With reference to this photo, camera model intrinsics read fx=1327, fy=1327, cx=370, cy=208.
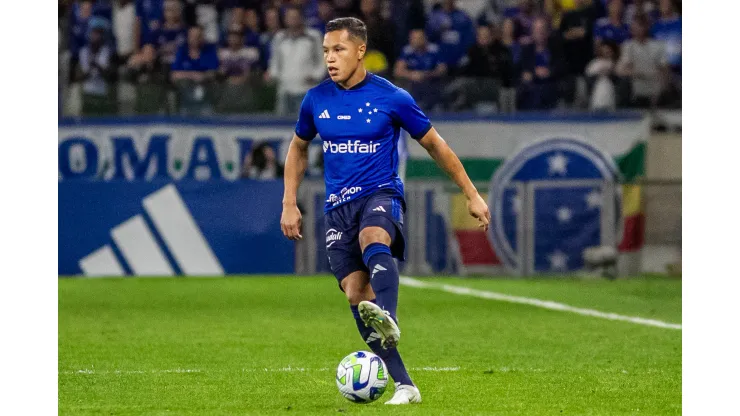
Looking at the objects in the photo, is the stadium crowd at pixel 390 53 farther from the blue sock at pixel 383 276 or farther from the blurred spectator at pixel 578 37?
the blue sock at pixel 383 276

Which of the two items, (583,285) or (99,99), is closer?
(583,285)

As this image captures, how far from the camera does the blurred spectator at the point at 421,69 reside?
59.8 feet

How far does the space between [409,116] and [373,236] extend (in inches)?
26.0

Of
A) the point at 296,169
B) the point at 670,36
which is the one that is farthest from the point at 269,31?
the point at 296,169

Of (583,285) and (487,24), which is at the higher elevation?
(487,24)

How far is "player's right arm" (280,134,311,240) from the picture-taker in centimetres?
690

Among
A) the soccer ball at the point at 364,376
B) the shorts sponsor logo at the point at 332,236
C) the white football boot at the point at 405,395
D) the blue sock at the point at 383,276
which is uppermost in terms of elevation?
the shorts sponsor logo at the point at 332,236

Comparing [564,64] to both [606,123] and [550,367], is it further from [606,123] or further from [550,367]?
[550,367]

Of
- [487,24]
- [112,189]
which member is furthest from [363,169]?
[487,24]

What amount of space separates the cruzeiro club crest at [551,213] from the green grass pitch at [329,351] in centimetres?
181

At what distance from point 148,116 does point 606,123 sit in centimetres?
639

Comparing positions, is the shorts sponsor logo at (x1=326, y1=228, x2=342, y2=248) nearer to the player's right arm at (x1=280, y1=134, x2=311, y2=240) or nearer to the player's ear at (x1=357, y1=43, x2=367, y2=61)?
the player's right arm at (x1=280, y1=134, x2=311, y2=240)

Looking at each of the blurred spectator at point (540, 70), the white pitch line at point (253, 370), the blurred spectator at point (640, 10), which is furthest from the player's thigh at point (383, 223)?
the blurred spectator at point (640, 10)

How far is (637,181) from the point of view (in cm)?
1878
